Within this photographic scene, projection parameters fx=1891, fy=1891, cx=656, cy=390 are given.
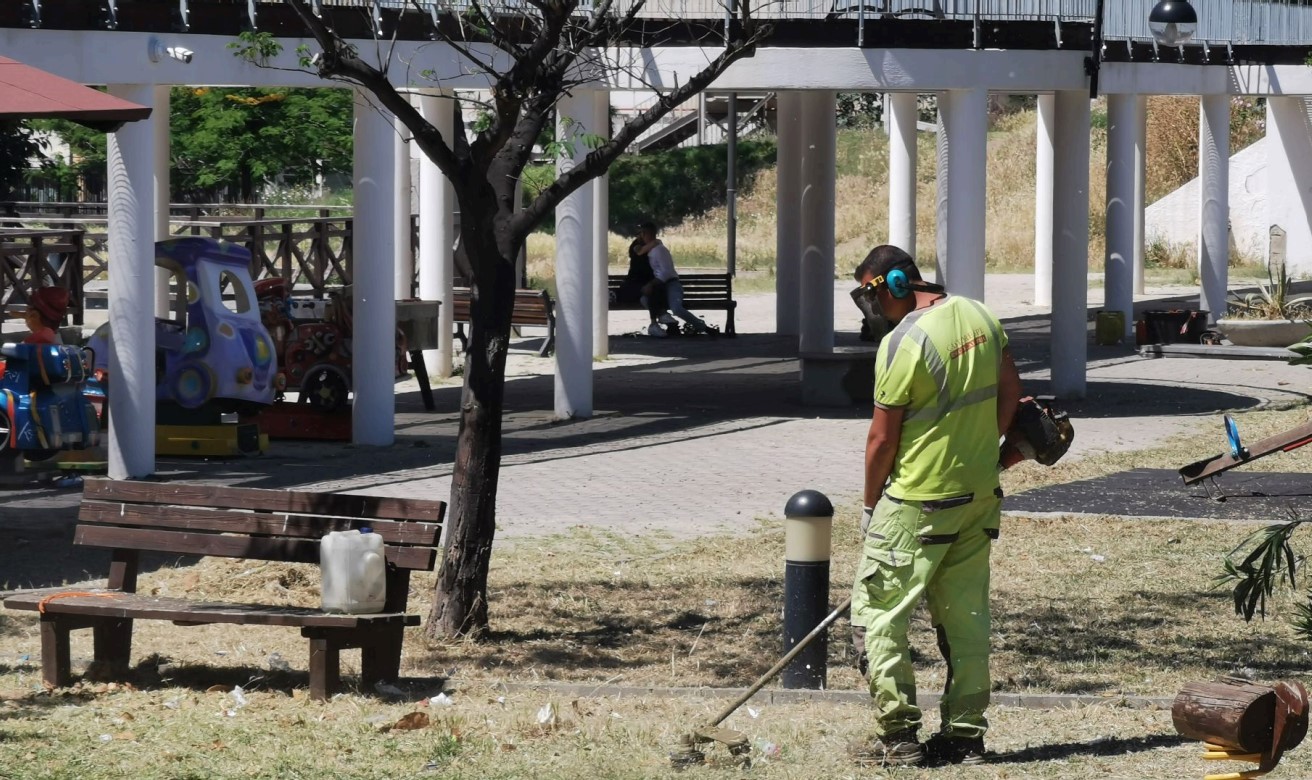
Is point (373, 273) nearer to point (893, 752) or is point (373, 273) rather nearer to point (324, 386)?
point (324, 386)

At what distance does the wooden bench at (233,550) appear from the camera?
746cm

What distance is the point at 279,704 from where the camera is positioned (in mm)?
7418

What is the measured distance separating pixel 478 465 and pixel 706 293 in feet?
58.3

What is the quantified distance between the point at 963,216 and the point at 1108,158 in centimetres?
580

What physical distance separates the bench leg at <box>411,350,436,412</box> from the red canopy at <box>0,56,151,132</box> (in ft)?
25.4

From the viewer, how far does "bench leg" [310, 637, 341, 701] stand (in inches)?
293

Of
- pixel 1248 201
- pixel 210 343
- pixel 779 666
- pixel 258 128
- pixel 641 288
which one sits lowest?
pixel 779 666

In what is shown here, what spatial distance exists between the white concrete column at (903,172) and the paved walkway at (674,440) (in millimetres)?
3744

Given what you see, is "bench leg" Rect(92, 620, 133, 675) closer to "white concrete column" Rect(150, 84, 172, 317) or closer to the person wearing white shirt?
"white concrete column" Rect(150, 84, 172, 317)

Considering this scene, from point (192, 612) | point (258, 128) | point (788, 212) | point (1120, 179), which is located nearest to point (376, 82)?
point (192, 612)

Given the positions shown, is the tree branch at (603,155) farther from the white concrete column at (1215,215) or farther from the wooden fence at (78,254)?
the white concrete column at (1215,215)

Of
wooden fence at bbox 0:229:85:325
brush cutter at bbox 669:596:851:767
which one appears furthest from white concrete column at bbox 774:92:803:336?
brush cutter at bbox 669:596:851:767

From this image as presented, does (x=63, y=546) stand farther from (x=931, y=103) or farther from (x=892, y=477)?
(x=931, y=103)

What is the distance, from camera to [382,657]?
25.2 ft
